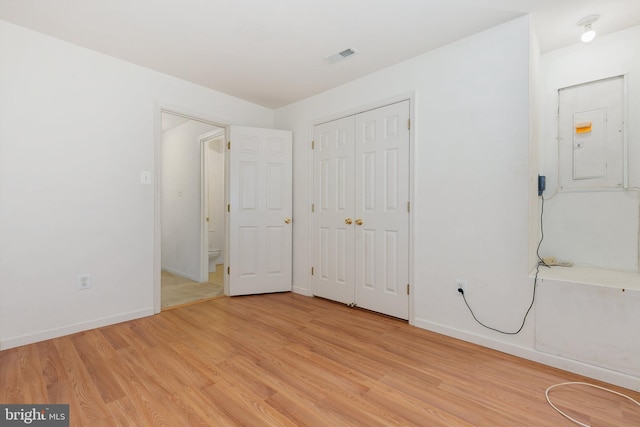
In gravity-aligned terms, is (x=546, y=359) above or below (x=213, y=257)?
below

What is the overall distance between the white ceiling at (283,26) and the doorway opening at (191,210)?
1191mm

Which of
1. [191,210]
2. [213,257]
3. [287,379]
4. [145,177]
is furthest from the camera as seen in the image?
[213,257]

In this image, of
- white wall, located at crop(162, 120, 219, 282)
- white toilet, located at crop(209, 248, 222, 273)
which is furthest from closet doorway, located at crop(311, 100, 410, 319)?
white toilet, located at crop(209, 248, 222, 273)

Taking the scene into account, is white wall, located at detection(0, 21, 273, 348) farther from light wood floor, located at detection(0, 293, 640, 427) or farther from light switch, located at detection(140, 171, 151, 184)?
light wood floor, located at detection(0, 293, 640, 427)

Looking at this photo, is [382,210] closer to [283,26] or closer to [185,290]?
[283,26]

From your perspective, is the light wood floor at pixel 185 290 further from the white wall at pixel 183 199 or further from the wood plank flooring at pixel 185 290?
the white wall at pixel 183 199

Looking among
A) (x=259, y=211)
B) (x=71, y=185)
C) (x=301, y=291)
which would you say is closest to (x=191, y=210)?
(x=259, y=211)

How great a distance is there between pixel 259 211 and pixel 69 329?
2.03m

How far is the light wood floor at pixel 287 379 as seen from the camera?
4.82ft

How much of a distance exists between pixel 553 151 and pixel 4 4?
13.9 ft

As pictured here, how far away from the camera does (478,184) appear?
2297mm

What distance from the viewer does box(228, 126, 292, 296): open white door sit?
3486 mm

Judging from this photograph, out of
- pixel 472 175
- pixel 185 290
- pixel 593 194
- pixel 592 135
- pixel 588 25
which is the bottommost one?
pixel 185 290

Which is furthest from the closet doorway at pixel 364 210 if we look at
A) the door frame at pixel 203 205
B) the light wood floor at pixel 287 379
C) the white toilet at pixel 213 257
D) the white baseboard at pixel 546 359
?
the white toilet at pixel 213 257
